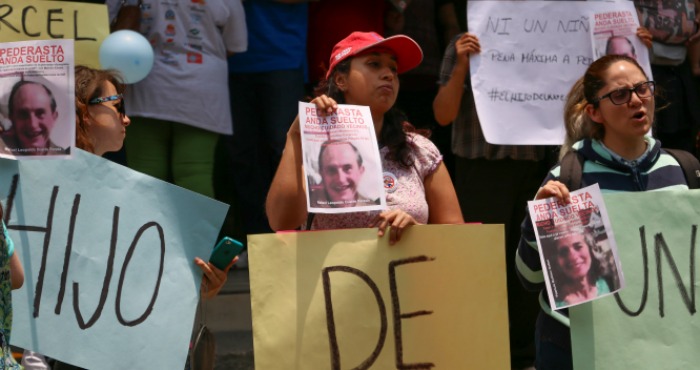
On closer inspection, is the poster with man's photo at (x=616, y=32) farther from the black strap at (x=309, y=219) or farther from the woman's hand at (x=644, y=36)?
the black strap at (x=309, y=219)

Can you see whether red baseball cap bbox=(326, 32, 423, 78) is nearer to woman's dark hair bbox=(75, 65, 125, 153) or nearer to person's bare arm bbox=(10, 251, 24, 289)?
woman's dark hair bbox=(75, 65, 125, 153)

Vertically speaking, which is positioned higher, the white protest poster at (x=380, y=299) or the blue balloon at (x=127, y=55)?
the blue balloon at (x=127, y=55)

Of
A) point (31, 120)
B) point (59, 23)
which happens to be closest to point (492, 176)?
point (59, 23)

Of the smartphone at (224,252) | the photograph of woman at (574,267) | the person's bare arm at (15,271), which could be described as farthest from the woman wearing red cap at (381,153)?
the person's bare arm at (15,271)

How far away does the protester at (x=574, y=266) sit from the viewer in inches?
145

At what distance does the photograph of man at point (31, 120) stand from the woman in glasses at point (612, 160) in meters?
1.53

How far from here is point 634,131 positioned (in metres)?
4.00

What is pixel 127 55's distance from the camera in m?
4.98

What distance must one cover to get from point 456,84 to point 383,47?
4.28 ft

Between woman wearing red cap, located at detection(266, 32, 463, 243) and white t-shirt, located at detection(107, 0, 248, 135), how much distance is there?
156cm

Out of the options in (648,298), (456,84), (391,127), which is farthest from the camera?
(456,84)

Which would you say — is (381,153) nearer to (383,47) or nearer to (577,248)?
(383,47)

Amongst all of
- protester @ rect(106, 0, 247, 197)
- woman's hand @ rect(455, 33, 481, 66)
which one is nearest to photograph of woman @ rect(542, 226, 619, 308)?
woman's hand @ rect(455, 33, 481, 66)

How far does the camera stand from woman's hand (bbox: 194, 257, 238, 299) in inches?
149
